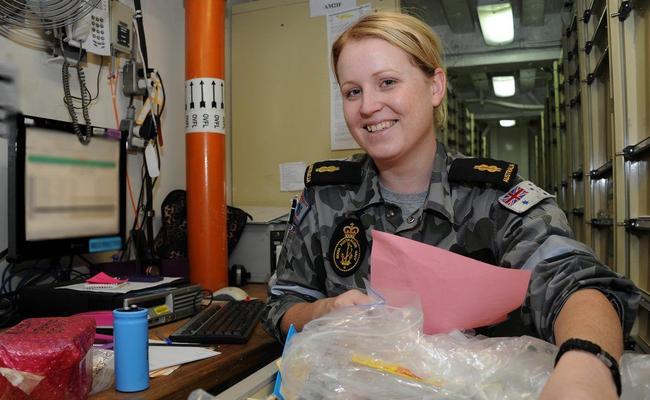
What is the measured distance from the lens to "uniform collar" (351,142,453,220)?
108cm

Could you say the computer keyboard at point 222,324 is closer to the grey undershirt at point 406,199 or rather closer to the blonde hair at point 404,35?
the grey undershirt at point 406,199

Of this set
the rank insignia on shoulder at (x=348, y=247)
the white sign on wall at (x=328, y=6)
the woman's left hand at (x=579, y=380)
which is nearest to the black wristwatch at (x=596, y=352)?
the woman's left hand at (x=579, y=380)

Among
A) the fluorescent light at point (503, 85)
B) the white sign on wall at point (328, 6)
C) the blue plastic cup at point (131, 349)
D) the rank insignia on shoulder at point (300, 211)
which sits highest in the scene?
the fluorescent light at point (503, 85)

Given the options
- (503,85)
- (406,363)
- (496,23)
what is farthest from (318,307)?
(503,85)

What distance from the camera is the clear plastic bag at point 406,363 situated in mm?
546

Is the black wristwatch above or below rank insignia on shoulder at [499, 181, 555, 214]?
below

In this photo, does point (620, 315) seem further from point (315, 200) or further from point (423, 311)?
point (315, 200)

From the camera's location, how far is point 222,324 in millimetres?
1247

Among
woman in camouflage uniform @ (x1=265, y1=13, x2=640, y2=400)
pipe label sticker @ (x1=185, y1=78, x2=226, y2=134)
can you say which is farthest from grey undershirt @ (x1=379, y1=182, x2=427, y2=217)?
pipe label sticker @ (x1=185, y1=78, x2=226, y2=134)

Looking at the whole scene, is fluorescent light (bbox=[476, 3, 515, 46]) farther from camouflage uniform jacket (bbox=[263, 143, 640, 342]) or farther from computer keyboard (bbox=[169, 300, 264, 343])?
computer keyboard (bbox=[169, 300, 264, 343])

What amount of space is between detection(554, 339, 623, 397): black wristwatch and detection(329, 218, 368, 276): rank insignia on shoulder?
1.79 ft

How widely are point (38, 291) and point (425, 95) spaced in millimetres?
1043

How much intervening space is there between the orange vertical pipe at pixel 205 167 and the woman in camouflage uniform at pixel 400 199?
746 mm

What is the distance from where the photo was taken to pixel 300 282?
1.14m
